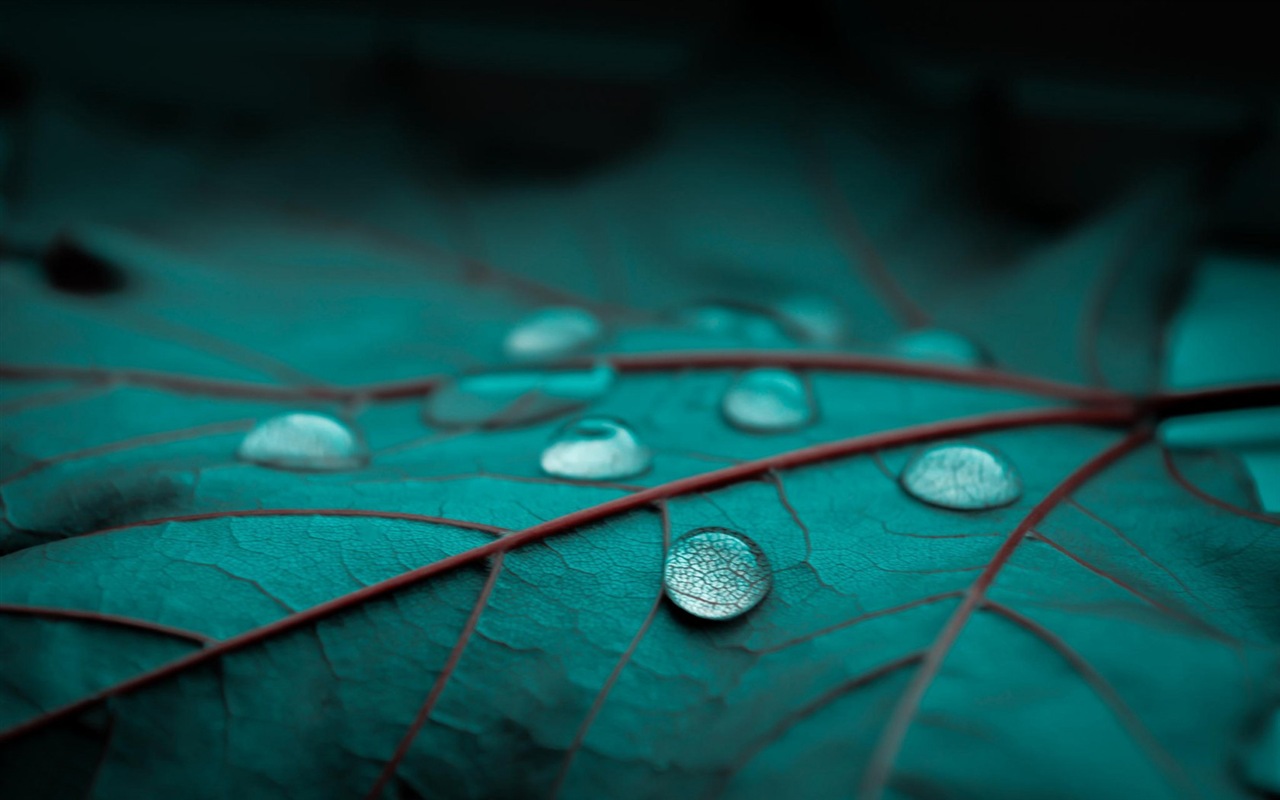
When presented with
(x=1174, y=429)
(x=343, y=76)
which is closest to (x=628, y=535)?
(x=1174, y=429)

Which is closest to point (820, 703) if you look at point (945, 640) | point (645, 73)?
point (945, 640)

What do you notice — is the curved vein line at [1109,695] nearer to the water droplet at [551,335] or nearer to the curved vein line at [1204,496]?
the curved vein line at [1204,496]

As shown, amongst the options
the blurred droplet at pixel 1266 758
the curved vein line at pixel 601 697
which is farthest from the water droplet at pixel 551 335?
the blurred droplet at pixel 1266 758

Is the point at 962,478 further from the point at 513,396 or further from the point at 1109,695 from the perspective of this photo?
the point at 513,396

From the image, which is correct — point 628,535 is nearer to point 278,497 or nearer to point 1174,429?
point 278,497

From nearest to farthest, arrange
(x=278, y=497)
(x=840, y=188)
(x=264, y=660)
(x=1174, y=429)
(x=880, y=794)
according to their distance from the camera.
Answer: (x=880, y=794) → (x=264, y=660) → (x=278, y=497) → (x=1174, y=429) → (x=840, y=188)

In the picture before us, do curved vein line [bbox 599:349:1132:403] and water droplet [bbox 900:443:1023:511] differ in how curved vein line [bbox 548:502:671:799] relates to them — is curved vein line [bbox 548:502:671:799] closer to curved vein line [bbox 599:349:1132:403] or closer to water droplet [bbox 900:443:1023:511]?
water droplet [bbox 900:443:1023:511]

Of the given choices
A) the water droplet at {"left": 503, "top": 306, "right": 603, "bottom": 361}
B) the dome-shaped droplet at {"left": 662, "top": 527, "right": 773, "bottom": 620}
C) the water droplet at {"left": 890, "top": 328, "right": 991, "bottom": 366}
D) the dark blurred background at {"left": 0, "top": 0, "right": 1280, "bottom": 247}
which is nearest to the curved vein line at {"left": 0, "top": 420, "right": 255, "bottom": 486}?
the water droplet at {"left": 503, "top": 306, "right": 603, "bottom": 361}
